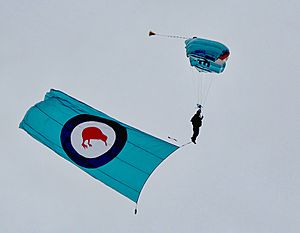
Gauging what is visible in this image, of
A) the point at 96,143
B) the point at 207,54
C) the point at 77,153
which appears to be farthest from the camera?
the point at 207,54

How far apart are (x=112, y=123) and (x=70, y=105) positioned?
1.18 metres

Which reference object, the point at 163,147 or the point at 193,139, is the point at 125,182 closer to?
the point at 163,147

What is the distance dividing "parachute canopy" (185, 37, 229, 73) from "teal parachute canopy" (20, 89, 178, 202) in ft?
8.49

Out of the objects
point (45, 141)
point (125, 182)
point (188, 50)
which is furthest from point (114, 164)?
point (188, 50)

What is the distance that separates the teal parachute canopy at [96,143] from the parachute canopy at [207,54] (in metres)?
2.59

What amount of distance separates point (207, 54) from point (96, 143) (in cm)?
373

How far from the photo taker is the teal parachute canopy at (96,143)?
687 inches

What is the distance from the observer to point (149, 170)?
17.4 meters

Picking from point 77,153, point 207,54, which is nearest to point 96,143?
point 77,153

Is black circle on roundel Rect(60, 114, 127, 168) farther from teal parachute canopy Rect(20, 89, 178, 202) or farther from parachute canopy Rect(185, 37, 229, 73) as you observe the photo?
parachute canopy Rect(185, 37, 229, 73)

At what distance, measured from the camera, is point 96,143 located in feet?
58.6

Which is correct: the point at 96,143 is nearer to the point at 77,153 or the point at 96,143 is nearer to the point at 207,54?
the point at 77,153

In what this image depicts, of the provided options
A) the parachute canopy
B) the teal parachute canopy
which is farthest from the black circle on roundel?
the parachute canopy

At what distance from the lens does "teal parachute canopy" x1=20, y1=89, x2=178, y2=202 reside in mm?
17438
